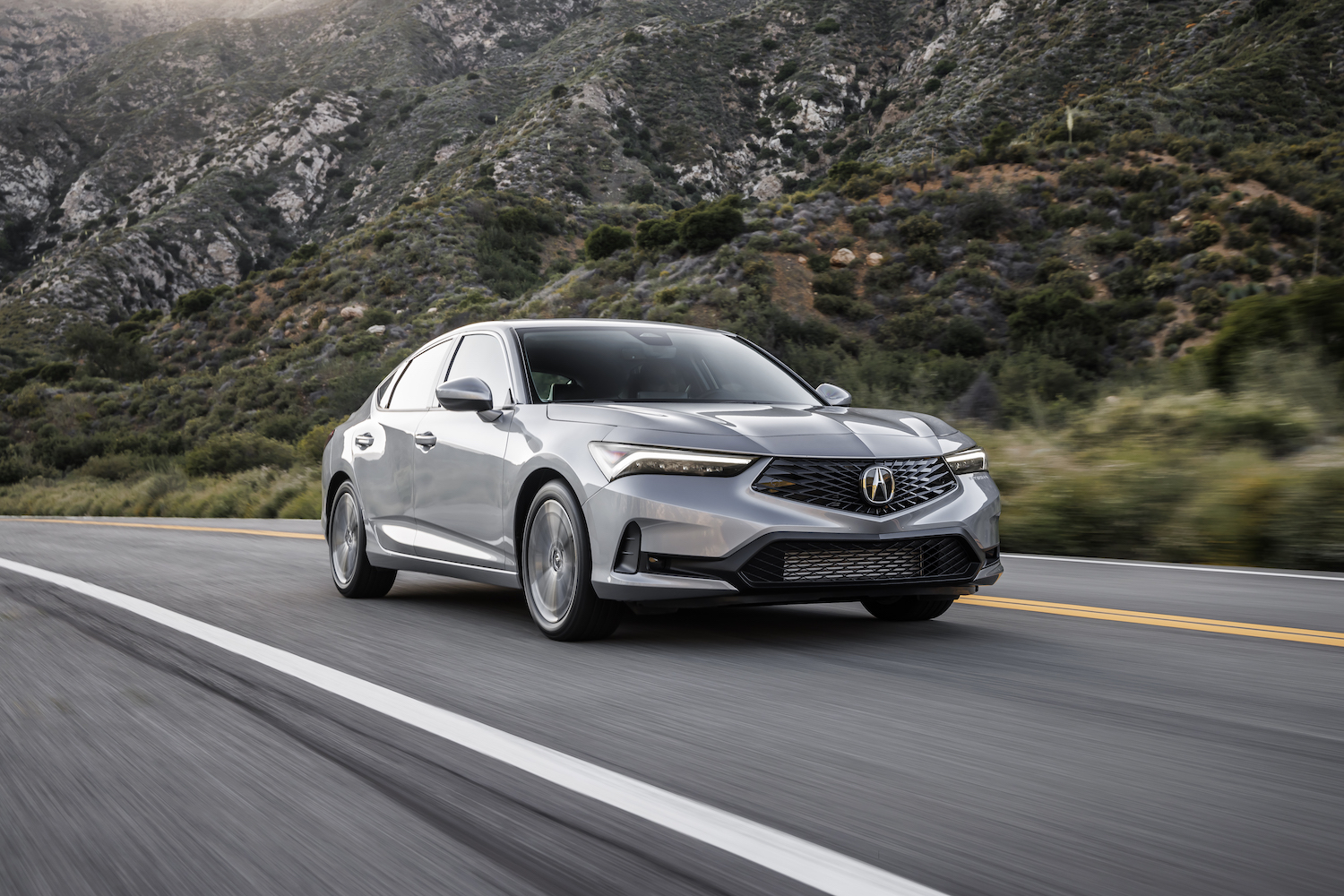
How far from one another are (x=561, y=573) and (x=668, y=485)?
78cm

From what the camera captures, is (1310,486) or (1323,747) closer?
(1323,747)

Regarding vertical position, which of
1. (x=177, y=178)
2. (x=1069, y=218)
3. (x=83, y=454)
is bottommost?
(x=83, y=454)

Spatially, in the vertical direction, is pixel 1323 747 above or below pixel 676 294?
below

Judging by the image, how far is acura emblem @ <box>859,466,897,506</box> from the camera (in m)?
5.20

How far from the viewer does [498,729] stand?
13.2 ft

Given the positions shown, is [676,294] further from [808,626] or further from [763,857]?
[763,857]

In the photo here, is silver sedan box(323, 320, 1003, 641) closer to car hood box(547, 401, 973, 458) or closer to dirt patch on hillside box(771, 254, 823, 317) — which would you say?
car hood box(547, 401, 973, 458)

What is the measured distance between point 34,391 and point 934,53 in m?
51.5

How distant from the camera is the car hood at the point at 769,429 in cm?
525

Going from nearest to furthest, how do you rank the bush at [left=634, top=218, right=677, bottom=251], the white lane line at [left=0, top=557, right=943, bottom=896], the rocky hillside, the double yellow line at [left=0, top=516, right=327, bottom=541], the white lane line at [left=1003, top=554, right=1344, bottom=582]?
the white lane line at [left=0, top=557, right=943, bottom=896]
the white lane line at [left=1003, top=554, right=1344, bottom=582]
the double yellow line at [left=0, top=516, right=327, bottom=541]
the rocky hillside
the bush at [left=634, top=218, right=677, bottom=251]

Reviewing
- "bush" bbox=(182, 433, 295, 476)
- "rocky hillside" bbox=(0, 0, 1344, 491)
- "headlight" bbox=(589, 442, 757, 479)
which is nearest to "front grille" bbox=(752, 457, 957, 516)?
"headlight" bbox=(589, 442, 757, 479)

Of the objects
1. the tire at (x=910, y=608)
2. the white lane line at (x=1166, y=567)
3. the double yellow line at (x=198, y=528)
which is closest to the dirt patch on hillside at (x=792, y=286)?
the double yellow line at (x=198, y=528)

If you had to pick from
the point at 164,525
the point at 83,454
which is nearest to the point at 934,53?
the point at 83,454

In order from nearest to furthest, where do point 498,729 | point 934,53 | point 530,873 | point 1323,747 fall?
1. point 530,873
2. point 1323,747
3. point 498,729
4. point 934,53
